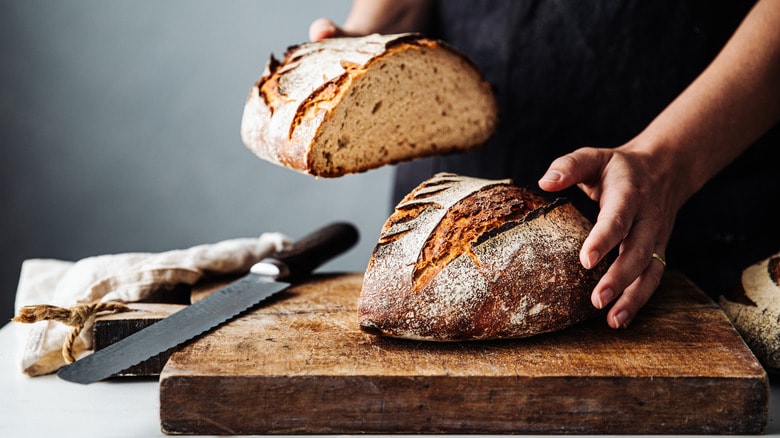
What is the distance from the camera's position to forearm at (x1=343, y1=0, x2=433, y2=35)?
199 centimetres

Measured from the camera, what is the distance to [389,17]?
1.99 meters

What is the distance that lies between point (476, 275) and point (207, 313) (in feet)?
1.59

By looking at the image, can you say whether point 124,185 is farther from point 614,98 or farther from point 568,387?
point 568,387

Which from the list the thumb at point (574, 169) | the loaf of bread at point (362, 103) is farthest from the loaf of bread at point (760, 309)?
the loaf of bread at point (362, 103)

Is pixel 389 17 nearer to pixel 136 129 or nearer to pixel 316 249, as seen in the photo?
pixel 316 249

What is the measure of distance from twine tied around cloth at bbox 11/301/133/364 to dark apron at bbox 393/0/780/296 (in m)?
1.04

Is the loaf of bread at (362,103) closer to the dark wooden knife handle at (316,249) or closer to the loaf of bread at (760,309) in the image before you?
the dark wooden knife handle at (316,249)

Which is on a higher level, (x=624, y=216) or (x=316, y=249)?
(x=624, y=216)

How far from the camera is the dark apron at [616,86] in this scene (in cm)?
171

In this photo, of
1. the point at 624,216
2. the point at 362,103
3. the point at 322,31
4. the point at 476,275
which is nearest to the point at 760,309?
the point at 624,216

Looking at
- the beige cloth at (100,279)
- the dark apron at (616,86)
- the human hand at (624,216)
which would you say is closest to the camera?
the human hand at (624,216)

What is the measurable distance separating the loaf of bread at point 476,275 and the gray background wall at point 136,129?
2.08 meters

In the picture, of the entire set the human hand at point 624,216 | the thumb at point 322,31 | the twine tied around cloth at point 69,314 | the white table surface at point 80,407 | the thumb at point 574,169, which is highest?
the thumb at point 322,31

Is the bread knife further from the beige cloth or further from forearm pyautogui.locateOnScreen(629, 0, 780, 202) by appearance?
forearm pyautogui.locateOnScreen(629, 0, 780, 202)
